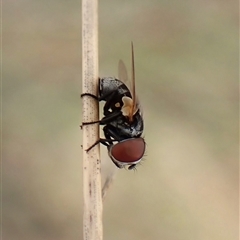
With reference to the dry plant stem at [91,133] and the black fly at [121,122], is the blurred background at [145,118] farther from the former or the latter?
the dry plant stem at [91,133]

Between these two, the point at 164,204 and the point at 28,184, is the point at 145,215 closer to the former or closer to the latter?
the point at 164,204

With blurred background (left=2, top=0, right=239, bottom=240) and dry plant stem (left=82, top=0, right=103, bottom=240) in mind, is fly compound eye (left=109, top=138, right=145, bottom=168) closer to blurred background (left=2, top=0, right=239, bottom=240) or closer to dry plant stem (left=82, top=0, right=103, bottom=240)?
dry plant stem (left=82, top=0, right=103, bottom=240)

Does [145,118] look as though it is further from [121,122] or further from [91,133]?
[91,133]

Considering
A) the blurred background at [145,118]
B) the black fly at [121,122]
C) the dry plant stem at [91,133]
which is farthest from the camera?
the blurred background at [145,118]

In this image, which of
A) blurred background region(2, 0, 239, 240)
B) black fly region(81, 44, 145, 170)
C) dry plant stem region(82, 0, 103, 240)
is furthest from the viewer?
blurred background region(2, 0, 239, 240)

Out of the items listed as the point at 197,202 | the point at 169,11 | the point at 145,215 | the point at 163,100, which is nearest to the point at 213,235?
the point at 197,202

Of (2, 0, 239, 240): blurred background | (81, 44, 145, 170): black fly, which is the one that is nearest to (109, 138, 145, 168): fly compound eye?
(81, 44, 145, 170): black fly

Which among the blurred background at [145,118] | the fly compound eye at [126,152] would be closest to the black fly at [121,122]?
the fly compound eye at [126,152]
